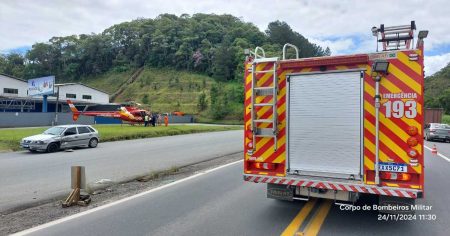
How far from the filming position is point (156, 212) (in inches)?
269

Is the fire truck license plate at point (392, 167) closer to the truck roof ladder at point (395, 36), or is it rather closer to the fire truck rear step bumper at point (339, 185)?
the fire truck rear step bumper at point (339, 185)

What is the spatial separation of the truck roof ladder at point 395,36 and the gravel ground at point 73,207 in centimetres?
604

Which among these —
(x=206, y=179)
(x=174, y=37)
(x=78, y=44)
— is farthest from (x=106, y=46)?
(x=206, y=179)

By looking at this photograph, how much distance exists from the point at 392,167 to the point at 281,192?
1824 millimetres

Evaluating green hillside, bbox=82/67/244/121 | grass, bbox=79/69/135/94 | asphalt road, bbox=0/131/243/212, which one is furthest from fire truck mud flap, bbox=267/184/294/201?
grass, bbox=79/69/135/94

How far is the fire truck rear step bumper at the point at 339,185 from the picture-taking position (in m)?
5.42

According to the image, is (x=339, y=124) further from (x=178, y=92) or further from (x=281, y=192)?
(x=178, y=92)

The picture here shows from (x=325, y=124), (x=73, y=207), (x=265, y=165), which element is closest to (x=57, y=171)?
(x=73, y=207)

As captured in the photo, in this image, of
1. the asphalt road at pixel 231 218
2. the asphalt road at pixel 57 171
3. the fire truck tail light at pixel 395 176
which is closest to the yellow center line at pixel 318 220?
the asphalt road at pixel 231 218

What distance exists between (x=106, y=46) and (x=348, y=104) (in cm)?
13783

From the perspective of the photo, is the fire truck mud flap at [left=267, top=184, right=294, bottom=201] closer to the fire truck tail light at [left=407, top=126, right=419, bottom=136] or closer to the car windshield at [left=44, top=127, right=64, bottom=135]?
the fire truck tail light at [left=407, top=126, right=419, bottom=136]

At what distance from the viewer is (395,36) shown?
7137 mm

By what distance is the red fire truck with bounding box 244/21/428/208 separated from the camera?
18.1ft

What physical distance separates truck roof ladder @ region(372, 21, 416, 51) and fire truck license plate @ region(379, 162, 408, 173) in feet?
7.75
